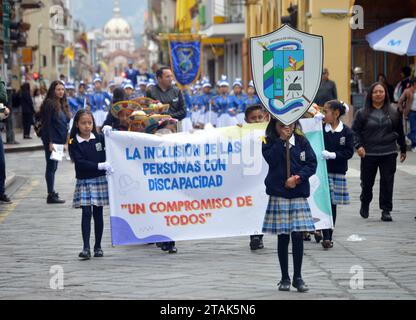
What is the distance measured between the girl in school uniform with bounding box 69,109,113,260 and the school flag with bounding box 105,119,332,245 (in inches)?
4.2

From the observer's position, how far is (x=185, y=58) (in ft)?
104

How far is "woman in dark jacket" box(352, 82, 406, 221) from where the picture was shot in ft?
44.9

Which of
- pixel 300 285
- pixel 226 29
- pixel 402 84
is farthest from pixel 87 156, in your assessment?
pixel 226 29

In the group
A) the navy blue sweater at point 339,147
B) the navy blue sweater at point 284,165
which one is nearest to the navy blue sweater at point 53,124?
the navy blue sweater at point 339,147

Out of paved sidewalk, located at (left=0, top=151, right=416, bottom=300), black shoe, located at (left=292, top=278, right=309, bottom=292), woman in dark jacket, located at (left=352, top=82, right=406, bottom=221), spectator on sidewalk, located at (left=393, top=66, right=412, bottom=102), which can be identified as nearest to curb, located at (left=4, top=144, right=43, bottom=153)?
spectator on sidewalk, located at (left=393, top=66, right=412, bottom=102)

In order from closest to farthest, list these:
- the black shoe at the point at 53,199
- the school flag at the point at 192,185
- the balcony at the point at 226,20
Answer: the school flag at the point at 192,185
the black shoe at the point at 53,199
the balcony at the point at 226,20

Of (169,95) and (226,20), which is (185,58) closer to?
(169,95)

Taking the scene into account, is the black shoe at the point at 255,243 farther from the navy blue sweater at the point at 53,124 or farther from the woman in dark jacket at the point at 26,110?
the woman in dark jacket at the point at 26,110

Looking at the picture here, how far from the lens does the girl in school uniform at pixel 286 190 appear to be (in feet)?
29.8

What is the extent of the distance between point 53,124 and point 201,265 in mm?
6181

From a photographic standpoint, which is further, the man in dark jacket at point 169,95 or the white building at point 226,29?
the white building at point 226,29

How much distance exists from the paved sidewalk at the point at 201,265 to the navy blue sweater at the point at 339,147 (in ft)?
2.56
